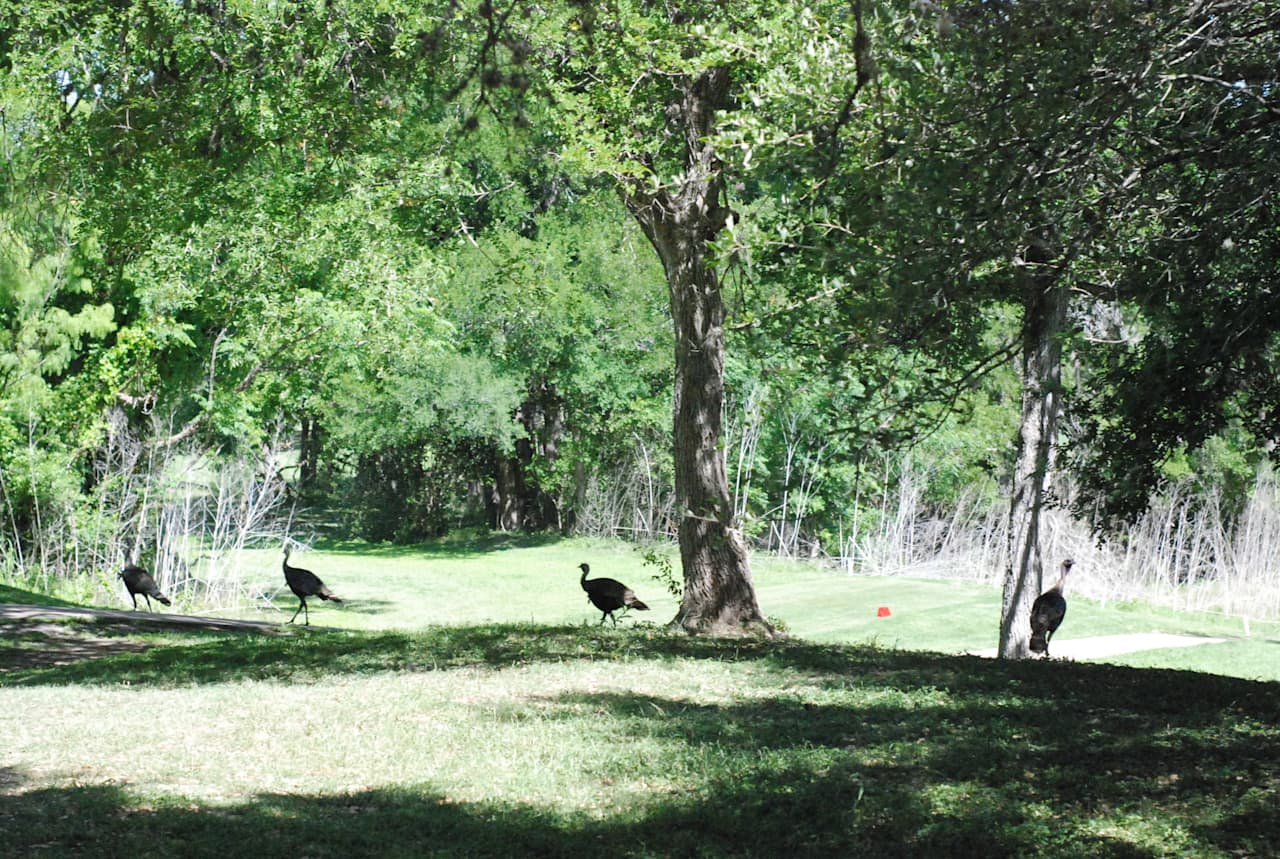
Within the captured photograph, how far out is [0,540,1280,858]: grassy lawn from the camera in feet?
16.2

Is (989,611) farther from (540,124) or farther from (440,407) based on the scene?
(440,407)

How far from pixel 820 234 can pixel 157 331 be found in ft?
48.4

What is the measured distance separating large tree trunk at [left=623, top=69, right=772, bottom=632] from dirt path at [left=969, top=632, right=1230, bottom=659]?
15.4ft

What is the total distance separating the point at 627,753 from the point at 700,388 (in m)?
5.30

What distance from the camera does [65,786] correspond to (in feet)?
19.0

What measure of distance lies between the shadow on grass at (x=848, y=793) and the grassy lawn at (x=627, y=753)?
2 cm

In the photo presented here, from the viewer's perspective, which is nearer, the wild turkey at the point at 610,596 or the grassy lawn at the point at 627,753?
the grassy lawn at the point at 627,753

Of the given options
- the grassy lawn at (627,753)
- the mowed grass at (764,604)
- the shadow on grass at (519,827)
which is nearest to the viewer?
the shadow on grass at (519,827)

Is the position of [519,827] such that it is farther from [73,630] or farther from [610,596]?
[73,630]

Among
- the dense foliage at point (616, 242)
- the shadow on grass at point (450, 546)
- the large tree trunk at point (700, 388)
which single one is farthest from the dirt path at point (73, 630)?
the shadow on grass at point (450, 546)

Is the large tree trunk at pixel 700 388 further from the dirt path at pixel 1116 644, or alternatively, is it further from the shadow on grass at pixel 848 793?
the dirt path at pixel 1116 644

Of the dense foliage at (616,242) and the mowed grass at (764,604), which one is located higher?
the dense foliage at (616,242)

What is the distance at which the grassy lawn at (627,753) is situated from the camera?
4930mm

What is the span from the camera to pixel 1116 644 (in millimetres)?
15500
